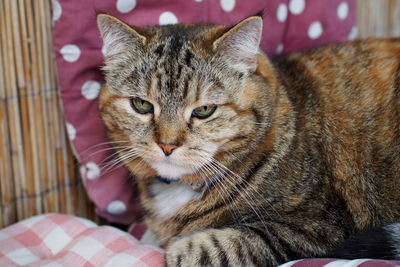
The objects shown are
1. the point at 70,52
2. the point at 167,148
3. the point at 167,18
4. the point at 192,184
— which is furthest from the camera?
the point at 167,18

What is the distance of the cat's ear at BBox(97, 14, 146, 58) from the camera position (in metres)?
1.29

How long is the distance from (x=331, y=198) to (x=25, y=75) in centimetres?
99

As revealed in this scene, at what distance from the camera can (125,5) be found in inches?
61.1

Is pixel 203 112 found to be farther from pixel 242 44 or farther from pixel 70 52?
pixel 70 52

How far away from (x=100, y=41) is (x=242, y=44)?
506 millimetres

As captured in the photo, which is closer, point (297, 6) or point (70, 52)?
point (70, 52)

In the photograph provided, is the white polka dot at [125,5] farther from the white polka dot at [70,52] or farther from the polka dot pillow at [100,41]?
the white polka dot at [70,52]

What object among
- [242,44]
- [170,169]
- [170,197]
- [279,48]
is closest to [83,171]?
[170,197]

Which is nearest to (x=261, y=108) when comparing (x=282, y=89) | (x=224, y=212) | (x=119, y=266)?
(x=282, y=89)

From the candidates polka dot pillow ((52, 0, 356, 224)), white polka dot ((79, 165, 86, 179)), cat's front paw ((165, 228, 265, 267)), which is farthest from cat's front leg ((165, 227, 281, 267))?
white polka dot ((79, 165, 86, 179))

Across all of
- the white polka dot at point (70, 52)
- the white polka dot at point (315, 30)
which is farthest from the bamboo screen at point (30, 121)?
the white polka dot at point (315, 30)

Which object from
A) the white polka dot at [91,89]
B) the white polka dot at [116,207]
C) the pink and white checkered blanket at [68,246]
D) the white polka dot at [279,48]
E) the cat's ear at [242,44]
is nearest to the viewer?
the cat's ear at [242,44]

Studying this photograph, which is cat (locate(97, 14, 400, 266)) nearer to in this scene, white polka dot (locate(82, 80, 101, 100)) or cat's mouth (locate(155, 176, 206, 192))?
cat's mouth (locate(155, 176, 206, 192))

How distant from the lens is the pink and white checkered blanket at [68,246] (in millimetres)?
1359
